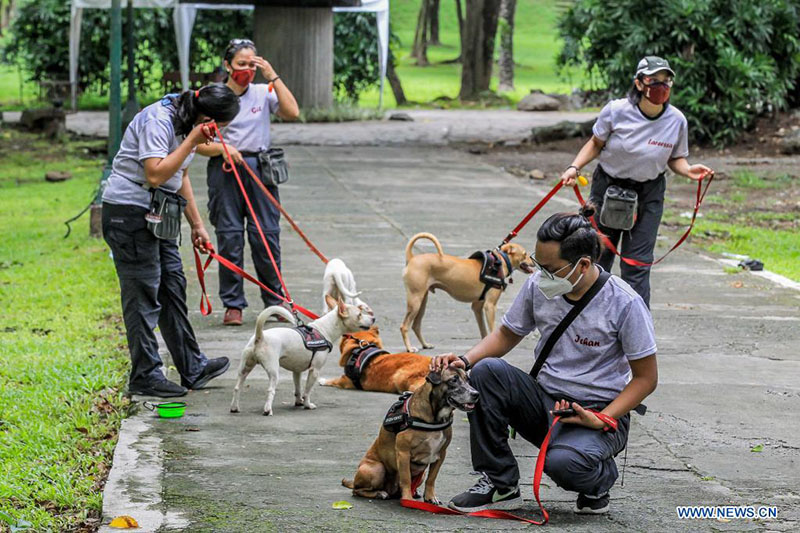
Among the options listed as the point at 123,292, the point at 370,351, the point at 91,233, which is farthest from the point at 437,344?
the point at 91,233

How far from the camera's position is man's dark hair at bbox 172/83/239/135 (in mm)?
6719

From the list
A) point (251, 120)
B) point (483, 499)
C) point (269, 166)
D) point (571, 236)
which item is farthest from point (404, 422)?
point (251, 120)

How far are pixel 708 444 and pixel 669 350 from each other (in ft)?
7.69

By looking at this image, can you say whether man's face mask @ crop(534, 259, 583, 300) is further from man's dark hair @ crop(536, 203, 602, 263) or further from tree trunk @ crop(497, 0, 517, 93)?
tree trunk @ crop(497, 0, 517, 93)

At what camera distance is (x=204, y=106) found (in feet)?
22.1

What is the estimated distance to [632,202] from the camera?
812 centimetres

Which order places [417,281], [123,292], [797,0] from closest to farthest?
[123,292] < [417,281] < [797,0]

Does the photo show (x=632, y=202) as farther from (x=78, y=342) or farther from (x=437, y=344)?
(x=78, y=342)

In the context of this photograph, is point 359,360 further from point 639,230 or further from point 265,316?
point 639,230

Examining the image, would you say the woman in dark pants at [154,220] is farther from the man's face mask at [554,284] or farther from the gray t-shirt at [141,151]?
the man's face mask at [554,284]

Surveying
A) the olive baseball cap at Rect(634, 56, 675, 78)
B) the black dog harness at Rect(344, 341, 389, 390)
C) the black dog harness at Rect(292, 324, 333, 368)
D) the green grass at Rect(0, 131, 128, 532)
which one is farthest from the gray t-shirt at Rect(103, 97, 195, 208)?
the olive baseball cap at Rect(634, 56, 675, 78)

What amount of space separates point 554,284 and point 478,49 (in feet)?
105

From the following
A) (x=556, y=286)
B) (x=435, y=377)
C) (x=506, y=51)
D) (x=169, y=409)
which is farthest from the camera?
(x=506, y=51)

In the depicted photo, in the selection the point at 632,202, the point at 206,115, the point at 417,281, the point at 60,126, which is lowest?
the point at 60,126
